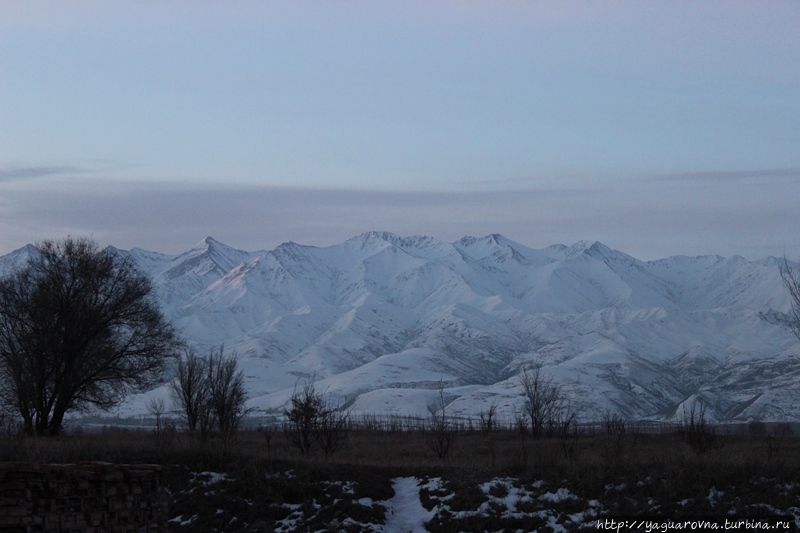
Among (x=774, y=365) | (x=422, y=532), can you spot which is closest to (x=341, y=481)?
(x=422, y=532)

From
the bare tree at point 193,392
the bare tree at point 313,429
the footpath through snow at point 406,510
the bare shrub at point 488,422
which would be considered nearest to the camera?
the footpath through snow at point 406,510

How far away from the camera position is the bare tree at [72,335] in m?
39.6

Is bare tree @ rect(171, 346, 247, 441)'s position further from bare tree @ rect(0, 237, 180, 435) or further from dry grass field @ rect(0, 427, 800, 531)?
dry grass field @ rect(0, 427, 800, 531)

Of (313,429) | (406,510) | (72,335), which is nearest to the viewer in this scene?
(406,510)

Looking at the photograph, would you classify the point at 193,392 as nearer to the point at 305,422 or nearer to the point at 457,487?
the point at 305,422

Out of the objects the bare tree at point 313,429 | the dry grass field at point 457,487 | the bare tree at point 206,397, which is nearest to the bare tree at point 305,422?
the bare tree at point 313,429

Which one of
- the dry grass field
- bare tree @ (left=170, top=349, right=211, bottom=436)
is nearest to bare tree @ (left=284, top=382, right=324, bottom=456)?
bare tree @ (left=170, top=349, right=211, bottom=436)

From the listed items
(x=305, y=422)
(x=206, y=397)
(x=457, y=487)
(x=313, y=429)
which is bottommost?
(x=457, y=487)

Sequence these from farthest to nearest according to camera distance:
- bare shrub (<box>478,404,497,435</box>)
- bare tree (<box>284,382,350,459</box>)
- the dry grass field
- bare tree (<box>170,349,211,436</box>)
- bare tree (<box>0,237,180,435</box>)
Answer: bare shrub (<box>478,404,497,435</box>)
bare tree (<box>170,349,211,436</box>)
bare tree (<box>0,237,180,435</box>)
bare tree (<box>284,382,350,459</box>)
the dry grass field

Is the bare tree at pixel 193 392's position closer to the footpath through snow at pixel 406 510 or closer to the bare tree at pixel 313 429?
the bare tree at pixel 313 429

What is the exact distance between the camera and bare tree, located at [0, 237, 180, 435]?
3959 cm

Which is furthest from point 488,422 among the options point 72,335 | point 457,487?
point 457,487

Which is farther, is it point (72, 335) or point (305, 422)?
point (72, 335)

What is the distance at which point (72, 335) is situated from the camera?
39.8 m
